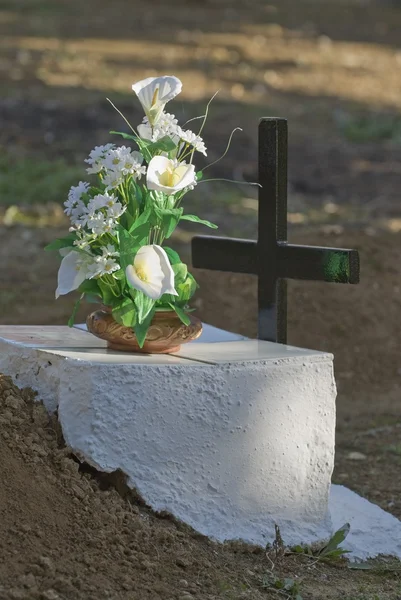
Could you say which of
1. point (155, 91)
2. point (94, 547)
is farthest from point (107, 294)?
point (94, 547)

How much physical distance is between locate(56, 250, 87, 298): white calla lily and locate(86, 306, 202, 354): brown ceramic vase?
141mm

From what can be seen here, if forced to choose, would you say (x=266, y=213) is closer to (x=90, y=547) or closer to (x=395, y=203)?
(x=90, y=547)

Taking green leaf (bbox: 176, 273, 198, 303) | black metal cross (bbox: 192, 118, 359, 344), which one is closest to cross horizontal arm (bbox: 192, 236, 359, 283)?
black metal cross (bbox: 192, 118, 359, 344)

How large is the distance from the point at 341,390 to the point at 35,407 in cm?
295

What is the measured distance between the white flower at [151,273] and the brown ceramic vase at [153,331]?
15cm

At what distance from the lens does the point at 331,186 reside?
10383 mm

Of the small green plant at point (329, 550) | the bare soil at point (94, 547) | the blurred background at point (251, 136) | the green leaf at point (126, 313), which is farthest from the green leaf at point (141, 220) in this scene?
the small green plant at point (329, 550)

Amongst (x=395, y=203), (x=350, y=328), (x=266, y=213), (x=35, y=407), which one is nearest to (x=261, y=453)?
(x=35, y=407)

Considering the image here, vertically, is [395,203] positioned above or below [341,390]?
above

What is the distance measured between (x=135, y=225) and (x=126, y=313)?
27cm

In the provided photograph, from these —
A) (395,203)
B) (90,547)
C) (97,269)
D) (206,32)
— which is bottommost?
(90,547)

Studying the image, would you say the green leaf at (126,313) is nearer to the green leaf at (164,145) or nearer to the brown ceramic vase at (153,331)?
the brown ceramic vase at (153,331)

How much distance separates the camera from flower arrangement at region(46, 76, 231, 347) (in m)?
3.50

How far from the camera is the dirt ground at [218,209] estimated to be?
10.7 ft
